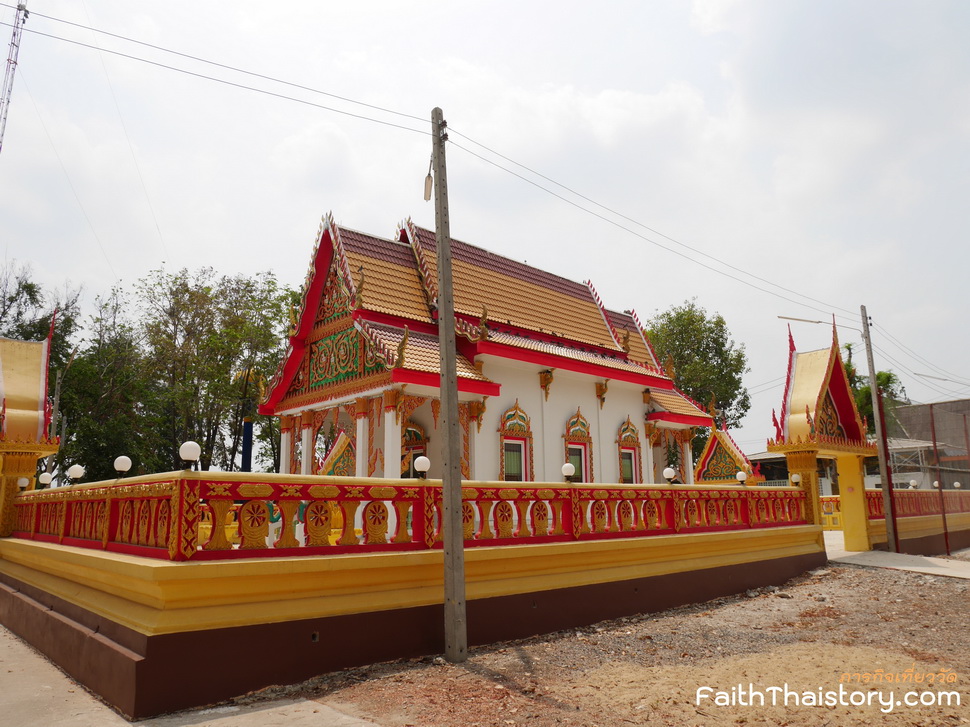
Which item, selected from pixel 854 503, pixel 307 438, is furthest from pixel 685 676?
pixel 854 503

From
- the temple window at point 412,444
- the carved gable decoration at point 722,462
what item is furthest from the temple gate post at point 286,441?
the carved gable decoration at point 722,462

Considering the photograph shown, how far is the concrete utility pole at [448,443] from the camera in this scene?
6492 mm

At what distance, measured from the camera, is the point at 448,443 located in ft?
22.2

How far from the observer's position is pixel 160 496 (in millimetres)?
5723

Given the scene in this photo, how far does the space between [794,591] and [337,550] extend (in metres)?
8.34

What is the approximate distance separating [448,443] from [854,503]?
1185 centimetres

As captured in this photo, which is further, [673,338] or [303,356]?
[673,338]

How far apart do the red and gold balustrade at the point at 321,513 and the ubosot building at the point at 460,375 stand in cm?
274

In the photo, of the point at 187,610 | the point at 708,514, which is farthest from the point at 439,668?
the point at 708,514

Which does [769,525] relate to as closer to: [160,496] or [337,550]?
[337,550]

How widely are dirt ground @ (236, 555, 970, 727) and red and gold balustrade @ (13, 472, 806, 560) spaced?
45.5 inches

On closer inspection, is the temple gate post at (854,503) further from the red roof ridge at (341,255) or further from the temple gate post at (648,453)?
the red roof ridge at (341,255)

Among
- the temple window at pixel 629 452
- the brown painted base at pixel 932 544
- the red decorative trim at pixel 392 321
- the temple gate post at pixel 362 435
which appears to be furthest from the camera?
the brown painted base at pixel 932 544

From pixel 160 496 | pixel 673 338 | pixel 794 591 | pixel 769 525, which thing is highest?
pixel 673 338
